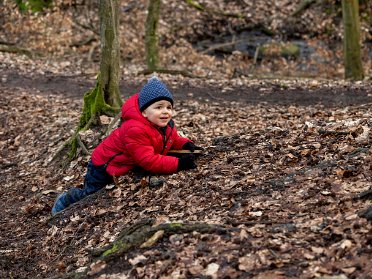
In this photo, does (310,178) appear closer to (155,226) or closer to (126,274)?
(155,226)

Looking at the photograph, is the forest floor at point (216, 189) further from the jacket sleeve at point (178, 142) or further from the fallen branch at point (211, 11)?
the fallen branch at point (211, 11)

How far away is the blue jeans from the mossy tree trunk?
8.02 ft

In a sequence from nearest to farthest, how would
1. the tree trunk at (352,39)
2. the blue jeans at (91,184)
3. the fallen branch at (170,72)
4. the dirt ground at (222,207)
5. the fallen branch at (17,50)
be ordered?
1. the dirt ground at (222,207)
2. the blue jeans at (91,184)
3. the tree trunk at (352,39)
4. the fallen branch at (170,72)
5. the fallen branch at (17,50)

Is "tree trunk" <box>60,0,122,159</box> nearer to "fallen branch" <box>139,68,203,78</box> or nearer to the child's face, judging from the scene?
the child's face

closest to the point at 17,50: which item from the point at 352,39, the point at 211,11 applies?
the point at 211,11

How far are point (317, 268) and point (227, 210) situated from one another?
1545mm

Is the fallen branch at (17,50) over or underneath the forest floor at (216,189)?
over

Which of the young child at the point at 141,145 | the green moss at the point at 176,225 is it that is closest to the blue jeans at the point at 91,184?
the young child at the point at 141,145

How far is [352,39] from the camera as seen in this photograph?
15.9 metres

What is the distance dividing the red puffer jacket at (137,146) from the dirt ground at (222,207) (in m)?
0.20

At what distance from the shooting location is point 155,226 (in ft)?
16.8

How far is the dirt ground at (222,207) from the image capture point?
4.39m

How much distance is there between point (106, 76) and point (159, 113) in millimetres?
3281

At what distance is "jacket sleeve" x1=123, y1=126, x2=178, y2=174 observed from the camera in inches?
253
